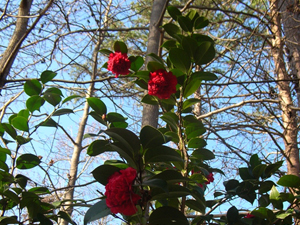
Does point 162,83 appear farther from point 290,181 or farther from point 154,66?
point 290,181

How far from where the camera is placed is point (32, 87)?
136cm

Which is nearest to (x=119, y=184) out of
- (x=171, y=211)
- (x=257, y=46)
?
(x=171, y=211)

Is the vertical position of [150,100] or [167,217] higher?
[150,100]

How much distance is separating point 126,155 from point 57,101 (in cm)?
68

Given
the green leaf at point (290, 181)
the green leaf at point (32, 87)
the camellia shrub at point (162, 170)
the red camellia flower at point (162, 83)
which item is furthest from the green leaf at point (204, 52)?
the green leaf at point (32, 87)

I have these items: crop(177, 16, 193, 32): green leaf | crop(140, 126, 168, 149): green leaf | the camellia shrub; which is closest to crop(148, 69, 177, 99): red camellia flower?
the camellia shrub

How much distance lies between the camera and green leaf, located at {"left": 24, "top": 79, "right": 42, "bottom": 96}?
1354 mm

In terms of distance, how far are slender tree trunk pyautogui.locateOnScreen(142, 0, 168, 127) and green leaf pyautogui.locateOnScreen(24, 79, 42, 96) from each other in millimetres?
524

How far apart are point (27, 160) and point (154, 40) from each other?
0.94 m

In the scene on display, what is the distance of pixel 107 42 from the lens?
5.93 m

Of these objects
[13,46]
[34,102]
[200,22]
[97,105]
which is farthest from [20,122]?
[13,46]

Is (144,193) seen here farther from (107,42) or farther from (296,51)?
(107,42)

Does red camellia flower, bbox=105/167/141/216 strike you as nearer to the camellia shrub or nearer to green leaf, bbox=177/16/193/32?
the camellia shrub

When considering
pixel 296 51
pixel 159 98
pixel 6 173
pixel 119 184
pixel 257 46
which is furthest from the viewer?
pixel 257 46
